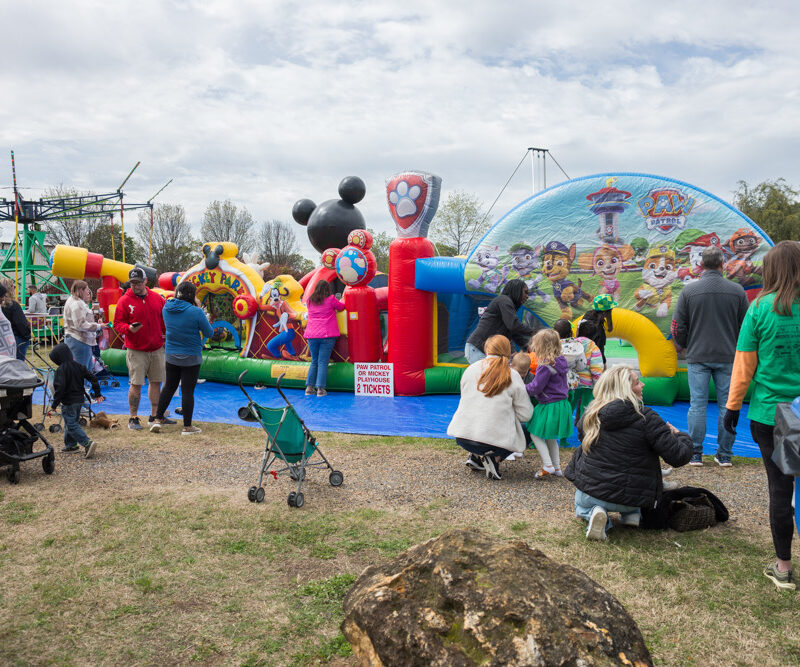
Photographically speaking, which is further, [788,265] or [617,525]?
[617,525]

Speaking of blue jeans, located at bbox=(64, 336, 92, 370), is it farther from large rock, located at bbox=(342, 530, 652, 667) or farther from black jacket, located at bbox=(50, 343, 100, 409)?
large rock, located at bbox=(342, 530, 652, 667)

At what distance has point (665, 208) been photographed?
7.05 metres

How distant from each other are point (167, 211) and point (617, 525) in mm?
35345

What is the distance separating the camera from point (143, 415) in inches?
290

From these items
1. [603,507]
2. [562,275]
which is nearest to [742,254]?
[562,275]

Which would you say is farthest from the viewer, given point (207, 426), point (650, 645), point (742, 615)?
point (207, 426)

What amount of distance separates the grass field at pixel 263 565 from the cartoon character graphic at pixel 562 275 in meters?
2.88

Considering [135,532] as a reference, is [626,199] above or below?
above

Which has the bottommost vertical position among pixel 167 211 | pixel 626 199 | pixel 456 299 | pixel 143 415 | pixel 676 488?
pixel 143 415

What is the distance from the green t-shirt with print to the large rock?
1559mm

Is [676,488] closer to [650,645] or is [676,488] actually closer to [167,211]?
[650,645]

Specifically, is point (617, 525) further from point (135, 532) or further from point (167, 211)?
point (167, 211)

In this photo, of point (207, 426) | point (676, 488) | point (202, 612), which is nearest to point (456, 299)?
point (207, 426)

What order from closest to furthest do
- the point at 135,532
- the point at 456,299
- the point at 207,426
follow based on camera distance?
the point at 135,532 → the point at 207,426 → the point at 456,299
